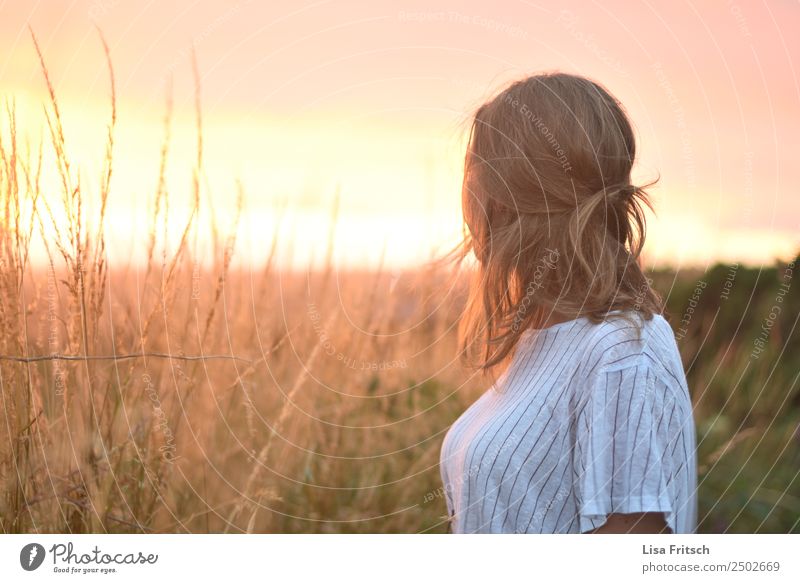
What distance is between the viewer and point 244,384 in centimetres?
252

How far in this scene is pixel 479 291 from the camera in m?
1.82

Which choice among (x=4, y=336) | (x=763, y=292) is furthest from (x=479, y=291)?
(x=763, y=292)

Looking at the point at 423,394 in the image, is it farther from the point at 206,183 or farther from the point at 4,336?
the point at 4,336

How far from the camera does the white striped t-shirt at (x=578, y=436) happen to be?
1.34 m

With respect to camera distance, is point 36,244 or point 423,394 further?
point 423,394

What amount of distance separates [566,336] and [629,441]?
268 millimetres

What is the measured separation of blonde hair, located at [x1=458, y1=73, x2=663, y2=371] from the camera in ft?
4.99

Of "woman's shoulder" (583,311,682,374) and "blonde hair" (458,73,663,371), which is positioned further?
"blonde hair" (458,73,663,371)

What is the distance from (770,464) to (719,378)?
2.38 feet
